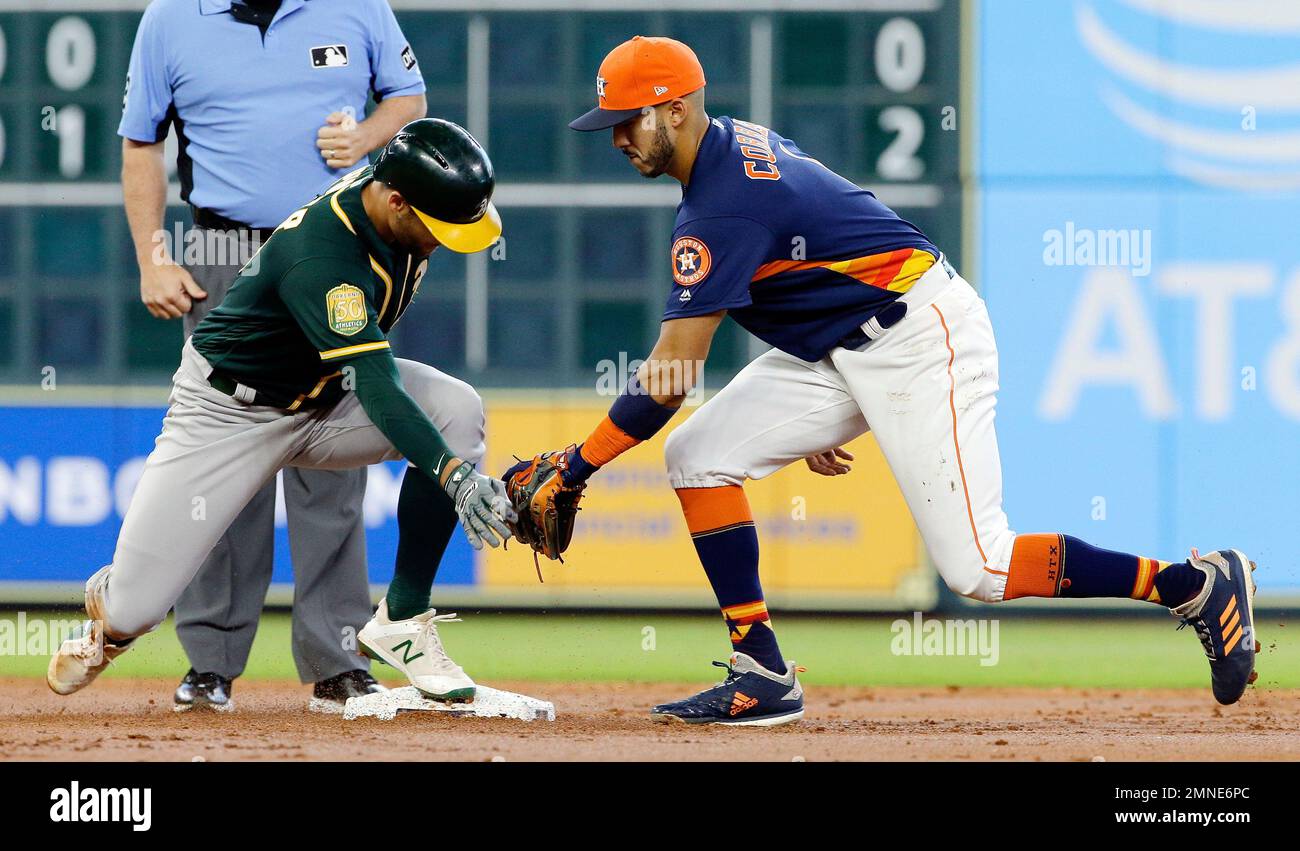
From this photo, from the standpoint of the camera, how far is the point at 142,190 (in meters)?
4.94

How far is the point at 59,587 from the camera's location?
299 inches

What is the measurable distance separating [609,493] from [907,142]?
7.17 feet

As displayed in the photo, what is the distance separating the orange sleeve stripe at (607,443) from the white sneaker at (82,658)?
1369 mm

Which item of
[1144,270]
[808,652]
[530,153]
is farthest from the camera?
[530,153]

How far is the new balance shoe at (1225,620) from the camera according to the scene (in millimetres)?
4332

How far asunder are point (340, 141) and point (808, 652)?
11.2ft

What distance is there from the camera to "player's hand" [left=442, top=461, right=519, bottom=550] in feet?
12.7

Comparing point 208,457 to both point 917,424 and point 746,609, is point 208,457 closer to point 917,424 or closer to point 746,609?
point 746,609

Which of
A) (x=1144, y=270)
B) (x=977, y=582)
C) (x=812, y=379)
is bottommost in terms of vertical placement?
(x=977, y=582)

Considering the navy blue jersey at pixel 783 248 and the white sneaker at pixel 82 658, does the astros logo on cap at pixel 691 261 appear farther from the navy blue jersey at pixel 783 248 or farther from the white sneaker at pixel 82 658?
the white sneaker at pixel 82 658

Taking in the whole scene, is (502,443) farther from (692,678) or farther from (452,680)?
(452,680)

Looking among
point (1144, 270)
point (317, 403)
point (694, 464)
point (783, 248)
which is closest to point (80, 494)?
point (317, 403)

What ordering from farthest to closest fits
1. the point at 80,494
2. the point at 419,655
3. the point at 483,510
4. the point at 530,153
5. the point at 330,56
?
the point at 530,153 → the point at 80,494 → the point at 330,56 → the point at 419,655 → the point at 483,510

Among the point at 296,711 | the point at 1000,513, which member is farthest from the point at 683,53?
the point at 296,711
